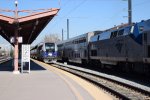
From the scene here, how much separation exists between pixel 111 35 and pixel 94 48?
6427 mm

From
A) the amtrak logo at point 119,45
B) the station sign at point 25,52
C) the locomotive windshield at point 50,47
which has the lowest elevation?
the station sign at point 25,52

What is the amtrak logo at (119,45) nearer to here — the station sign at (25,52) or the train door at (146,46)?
the train door at (146,46)

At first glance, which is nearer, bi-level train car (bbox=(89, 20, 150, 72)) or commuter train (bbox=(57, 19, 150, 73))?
bi-level train car (bbox=(89, 20, 150, 72))

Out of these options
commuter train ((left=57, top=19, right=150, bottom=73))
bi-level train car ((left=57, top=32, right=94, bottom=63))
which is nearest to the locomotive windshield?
bi-level train car ((left=57, top=32, right=94, bottom=63))

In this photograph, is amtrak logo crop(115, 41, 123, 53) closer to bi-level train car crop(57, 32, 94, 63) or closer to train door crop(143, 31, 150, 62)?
train door crop(143, 31, 150, 62)

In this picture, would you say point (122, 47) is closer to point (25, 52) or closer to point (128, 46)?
point (128, 46)

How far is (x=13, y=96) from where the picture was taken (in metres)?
12.9

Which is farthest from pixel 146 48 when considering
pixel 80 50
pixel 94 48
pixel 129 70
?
pixel 80 50

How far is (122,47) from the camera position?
23.4 m

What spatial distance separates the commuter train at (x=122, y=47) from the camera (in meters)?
19.5

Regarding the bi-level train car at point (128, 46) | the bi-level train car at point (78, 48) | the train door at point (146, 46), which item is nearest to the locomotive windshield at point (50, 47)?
the bi-level train car at point (78, 48)

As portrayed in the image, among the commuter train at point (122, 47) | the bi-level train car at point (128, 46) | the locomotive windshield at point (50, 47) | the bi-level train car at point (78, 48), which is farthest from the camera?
the locomotive windshield at point (50, 47)

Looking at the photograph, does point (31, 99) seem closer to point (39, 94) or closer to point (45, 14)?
point (39, 94)

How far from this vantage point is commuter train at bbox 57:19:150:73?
19513 millimetres
